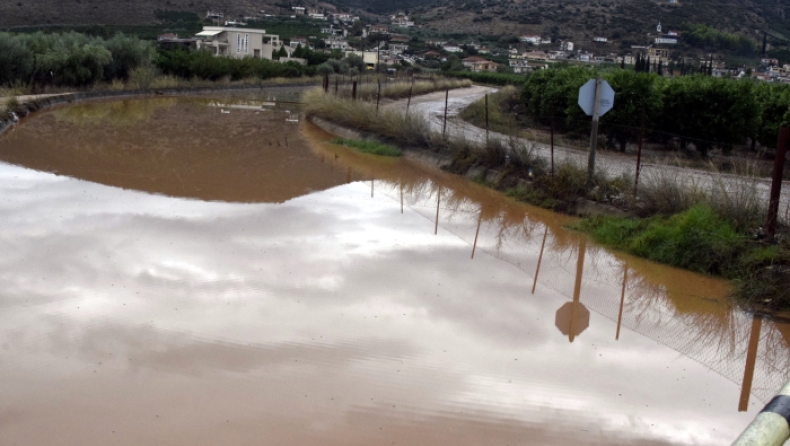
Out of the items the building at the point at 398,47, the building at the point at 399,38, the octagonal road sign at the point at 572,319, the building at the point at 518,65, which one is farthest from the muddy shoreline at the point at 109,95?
the building at the point at 399,38

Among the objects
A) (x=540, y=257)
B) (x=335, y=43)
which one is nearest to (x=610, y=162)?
(x=540, y=257)

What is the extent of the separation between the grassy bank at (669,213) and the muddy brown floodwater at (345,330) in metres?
0.40

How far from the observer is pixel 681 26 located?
76.8 metres

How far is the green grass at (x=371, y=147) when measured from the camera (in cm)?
2298

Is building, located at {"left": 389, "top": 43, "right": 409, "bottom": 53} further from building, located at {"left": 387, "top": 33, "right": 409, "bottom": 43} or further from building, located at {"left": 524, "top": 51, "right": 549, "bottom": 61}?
building, located at {"left": 524, "top": 51, "right": 549, "bottom": 61}

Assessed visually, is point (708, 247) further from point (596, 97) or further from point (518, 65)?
point (518, 65)

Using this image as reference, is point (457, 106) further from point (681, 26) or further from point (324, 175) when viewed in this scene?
point (681, 26)

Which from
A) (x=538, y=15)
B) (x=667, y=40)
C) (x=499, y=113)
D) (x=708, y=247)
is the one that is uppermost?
(x=538, y=15)

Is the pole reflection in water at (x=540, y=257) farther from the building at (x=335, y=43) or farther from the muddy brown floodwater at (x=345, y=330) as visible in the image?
the building at (x=335, y=43)

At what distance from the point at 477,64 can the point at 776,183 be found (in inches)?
3218

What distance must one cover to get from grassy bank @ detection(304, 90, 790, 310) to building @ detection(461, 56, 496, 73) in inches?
2792

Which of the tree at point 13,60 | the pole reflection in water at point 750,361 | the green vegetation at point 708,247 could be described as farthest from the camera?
the tree at point 13,60

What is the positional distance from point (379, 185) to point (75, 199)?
6633mm

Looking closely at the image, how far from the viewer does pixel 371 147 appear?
77.4 feet
